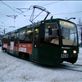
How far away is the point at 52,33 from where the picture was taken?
41.4 feet

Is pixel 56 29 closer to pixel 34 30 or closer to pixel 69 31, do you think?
pixel 69 31

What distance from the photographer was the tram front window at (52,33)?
40.8 feet

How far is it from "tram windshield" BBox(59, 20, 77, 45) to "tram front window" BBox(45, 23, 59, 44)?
1.34 feet

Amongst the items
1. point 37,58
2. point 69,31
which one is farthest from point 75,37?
point 37,58

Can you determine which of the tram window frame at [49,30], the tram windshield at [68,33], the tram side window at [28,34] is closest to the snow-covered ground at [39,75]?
the tram windshield at [68,33]

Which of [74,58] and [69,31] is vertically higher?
[69,31]

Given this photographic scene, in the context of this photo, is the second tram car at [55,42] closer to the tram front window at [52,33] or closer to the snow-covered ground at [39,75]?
the tram front window at [52,33]

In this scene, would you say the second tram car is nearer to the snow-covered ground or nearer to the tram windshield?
the tram windshield

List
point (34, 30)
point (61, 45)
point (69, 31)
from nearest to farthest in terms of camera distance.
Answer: point (61, 45), point (69, 31), point (34, 30)

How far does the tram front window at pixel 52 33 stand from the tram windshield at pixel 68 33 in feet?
1.34

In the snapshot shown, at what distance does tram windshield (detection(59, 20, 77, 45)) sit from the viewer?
12656 millimetres

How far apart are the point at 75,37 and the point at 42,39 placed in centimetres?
212

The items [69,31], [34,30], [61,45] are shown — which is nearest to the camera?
[61,45]

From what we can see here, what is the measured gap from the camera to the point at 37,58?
13008 millimetres
